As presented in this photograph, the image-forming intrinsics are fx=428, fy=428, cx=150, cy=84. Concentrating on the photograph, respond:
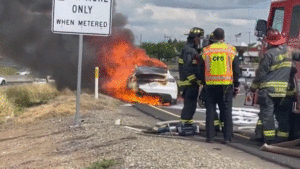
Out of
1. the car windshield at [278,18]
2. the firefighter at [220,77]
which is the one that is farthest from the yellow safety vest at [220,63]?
the car windshield at [278,18]

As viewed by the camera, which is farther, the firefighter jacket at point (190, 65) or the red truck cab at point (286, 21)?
the red truck cab at point (286, 21)

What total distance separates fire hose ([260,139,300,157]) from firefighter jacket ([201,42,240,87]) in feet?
4.12

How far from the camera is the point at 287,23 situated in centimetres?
843

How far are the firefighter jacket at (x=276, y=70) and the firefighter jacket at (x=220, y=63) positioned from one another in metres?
0.46

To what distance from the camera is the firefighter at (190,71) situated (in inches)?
315

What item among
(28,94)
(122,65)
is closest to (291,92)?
(122,65)

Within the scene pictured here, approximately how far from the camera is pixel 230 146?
24.6 ft

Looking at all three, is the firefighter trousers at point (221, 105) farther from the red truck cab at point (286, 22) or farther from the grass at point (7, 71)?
the grass at point (7, 71)

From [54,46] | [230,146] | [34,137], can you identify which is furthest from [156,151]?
[54,46]

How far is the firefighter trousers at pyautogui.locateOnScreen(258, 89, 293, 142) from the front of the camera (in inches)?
292

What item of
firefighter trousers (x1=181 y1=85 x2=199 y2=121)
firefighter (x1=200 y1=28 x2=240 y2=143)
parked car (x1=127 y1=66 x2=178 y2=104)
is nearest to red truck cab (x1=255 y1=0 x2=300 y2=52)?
firefighter (x1=200 y1=28 x2=240 y2=143)

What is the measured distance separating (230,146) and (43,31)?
1595cm

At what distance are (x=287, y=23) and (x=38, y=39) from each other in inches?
610

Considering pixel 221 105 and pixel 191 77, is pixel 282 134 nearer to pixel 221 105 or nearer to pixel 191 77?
pixel 221 105
